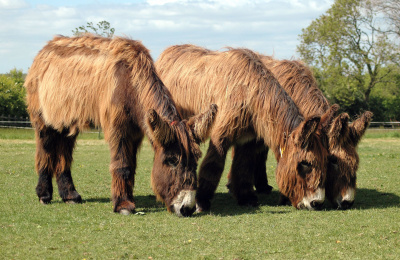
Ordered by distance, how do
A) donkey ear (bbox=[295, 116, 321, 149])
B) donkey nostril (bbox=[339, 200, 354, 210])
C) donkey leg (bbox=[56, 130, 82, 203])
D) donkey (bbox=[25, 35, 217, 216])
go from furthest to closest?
donkey leg (bbox=[56, 130, 82, 203])
donkey nostril (bbox=[339, 200, 354, 210])
donkey ear (bbox=[295, 116, 321, 149])
donkey (bbox=[25, 35, 217, 216])

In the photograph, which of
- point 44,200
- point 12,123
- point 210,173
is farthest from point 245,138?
point 12,123

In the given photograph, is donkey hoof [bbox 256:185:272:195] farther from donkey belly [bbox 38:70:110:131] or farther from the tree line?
the tree line

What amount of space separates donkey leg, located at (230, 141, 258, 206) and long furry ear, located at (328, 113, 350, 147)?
68.1 inches

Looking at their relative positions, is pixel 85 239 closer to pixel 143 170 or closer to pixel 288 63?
pixel 288 63

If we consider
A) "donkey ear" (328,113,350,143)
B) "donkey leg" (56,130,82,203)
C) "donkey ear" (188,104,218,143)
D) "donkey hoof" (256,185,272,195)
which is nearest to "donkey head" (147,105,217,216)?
"donkey ear" (188,104,218,143)

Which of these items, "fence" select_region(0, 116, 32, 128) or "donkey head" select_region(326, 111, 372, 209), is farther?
"fence" select_region(0, 116, 32, 128)

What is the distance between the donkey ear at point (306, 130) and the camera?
7.79m

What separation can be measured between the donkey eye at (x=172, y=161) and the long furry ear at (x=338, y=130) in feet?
8.97

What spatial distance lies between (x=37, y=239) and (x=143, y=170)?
8720 mm

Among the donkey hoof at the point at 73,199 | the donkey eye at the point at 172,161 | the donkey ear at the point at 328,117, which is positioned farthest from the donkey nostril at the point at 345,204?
the donkey hoof at the point at 73,199

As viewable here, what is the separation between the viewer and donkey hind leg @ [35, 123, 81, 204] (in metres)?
9.59

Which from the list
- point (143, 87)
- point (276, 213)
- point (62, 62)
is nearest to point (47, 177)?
point (62, 62)

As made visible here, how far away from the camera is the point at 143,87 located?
26.8 feet

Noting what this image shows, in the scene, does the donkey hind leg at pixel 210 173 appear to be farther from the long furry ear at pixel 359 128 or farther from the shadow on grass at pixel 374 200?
the shadow on grass at pixel 374 200
